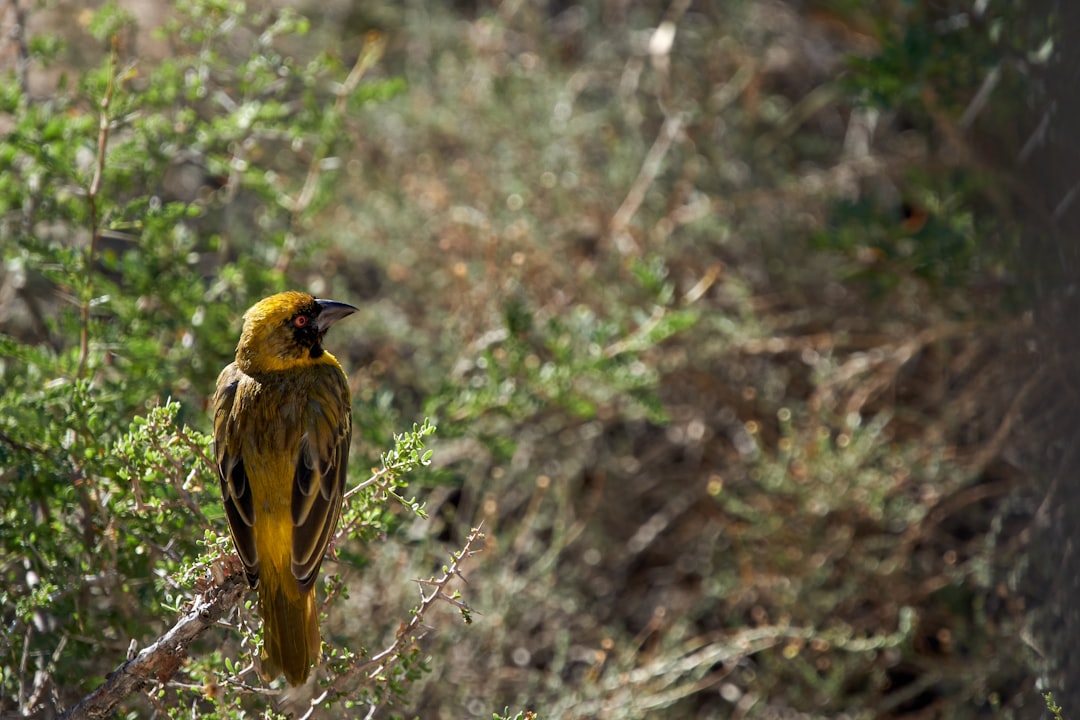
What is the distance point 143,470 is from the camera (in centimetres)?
318

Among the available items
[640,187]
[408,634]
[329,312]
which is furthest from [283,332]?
[640,187]

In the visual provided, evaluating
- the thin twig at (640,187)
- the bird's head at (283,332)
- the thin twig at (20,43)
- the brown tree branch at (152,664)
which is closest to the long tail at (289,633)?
the brown tree branch at (152,664)

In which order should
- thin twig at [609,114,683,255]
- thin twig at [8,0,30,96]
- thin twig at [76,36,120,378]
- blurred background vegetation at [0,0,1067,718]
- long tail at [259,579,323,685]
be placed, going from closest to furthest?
1. long tail at [259,579,323,685]
2. blurred background vegetation at [0,0,1067,718]
3. thin twig at [76,36,120,378]
4. thin twig at [8,0,30,96]
5. thin twig at [609,114,683,255]

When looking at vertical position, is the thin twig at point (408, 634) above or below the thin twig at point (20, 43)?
below

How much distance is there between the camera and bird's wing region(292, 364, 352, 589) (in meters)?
3.21

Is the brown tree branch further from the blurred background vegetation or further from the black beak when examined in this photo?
the black beak

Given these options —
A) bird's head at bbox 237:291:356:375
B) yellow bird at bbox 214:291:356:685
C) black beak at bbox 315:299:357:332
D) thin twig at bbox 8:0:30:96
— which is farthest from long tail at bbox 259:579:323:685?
thin twig at bbox 8:0:30:96

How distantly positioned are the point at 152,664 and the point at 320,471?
787 millimetres

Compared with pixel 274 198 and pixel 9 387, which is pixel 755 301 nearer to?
pixel 274 198

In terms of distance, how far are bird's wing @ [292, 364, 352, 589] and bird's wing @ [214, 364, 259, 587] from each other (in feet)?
0.41

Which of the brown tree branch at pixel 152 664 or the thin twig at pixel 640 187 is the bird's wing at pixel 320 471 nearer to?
the brown tree branch at pixel 152 664

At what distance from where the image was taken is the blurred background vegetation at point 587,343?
11.8 ft

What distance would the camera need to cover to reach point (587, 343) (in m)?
4.88

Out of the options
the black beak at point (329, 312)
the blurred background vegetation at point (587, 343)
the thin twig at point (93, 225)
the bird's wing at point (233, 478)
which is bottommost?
the blurred background vegetation at point (587, 343)
